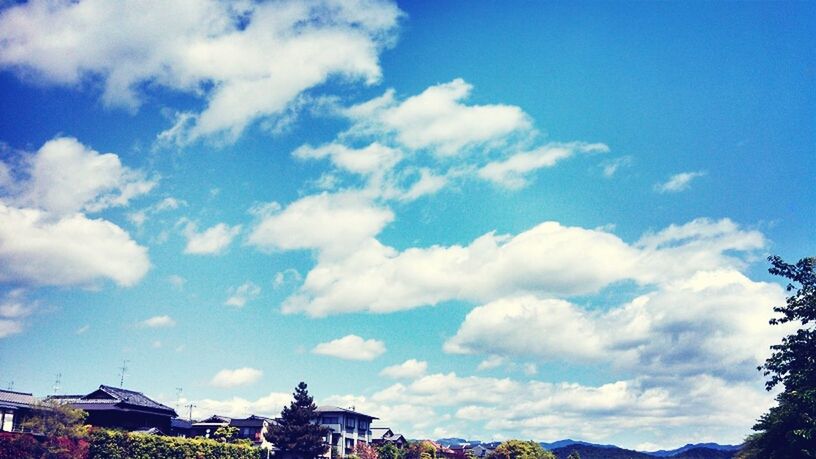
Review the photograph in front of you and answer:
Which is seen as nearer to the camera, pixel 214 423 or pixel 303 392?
pixel 303 392

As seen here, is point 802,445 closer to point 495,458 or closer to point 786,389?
point 786,389

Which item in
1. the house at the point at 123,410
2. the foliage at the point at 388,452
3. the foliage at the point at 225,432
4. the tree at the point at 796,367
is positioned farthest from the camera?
the foliage at the point at 388,452

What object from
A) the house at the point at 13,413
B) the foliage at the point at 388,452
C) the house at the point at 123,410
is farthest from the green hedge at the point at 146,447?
the foliage at the point at 388,452

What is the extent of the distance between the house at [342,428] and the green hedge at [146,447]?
101 feet

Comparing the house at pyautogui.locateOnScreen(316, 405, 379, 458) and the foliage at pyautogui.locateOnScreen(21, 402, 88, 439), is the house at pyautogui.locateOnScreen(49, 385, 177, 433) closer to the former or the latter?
the foliage at pyautogui.locateOnScreen(21, 402, 88, 439)

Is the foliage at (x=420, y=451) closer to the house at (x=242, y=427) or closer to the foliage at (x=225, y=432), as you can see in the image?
the house at (x=242, y=427)

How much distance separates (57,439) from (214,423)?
40317 mm

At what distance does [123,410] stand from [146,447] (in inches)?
292

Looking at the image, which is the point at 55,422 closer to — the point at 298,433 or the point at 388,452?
the point at 298,433

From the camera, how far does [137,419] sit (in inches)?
2522

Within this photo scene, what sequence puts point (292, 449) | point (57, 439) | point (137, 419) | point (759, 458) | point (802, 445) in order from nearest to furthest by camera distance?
point (802, 445), point (759, 458), point (57, 439), point (137, 419), point (292, 449)

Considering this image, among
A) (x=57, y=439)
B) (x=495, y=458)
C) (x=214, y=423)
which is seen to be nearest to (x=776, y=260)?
(x=495, y=458)

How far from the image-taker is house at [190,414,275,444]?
283 feet

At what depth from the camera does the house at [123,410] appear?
204 ft
